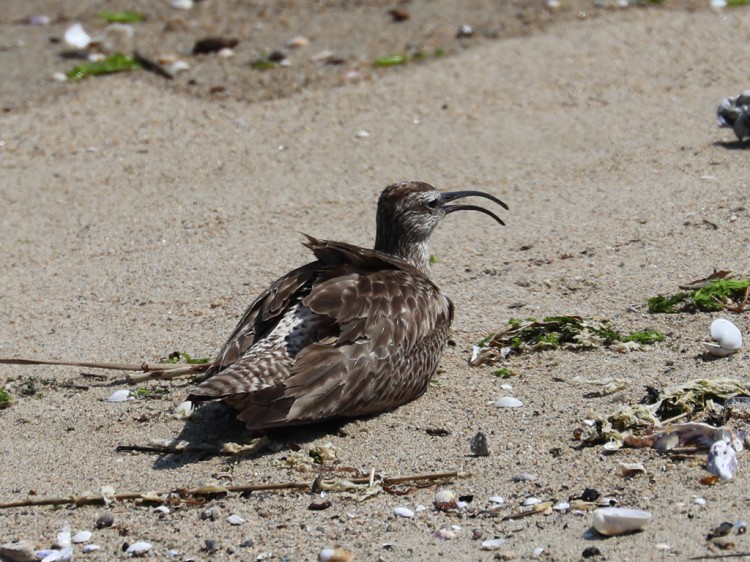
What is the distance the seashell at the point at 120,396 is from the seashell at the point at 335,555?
211 centimetres

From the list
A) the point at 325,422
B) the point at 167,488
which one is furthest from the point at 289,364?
the point at 167,488

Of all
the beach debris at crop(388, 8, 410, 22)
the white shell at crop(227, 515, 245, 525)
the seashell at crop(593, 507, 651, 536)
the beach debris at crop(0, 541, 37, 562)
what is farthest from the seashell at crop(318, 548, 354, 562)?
the beach debris at crop(388, 8, 410, 22)

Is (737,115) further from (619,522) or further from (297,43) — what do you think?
(619,522)

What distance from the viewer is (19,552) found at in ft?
16.3

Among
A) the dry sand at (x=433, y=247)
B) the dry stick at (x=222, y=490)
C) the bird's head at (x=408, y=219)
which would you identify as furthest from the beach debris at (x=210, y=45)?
the dry stick at (x=222, y=490)

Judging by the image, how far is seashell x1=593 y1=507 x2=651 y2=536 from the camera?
462cm

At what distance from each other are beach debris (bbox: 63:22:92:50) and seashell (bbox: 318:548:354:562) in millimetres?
9111

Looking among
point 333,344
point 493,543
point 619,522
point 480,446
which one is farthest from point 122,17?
point 619,522

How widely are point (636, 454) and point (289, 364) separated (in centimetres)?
170

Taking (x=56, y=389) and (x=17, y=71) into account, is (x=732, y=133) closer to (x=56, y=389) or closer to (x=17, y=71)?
(x=56, y=389)

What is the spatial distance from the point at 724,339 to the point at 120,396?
123 inches

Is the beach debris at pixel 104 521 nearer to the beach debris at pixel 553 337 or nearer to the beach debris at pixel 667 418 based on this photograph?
the beach debris at pixel 667 418

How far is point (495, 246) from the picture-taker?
8.40 metres

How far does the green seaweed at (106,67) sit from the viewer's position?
12078 mm
